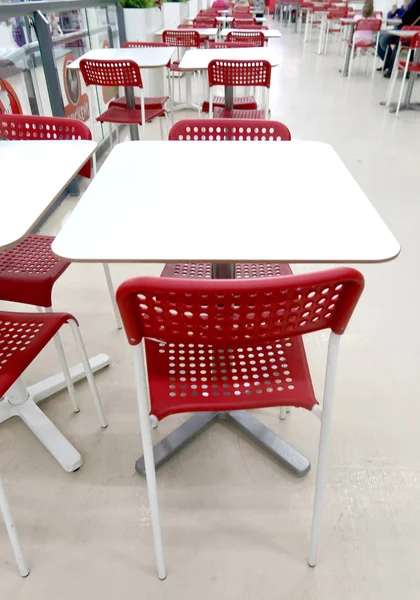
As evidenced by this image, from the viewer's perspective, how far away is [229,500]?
1.47 metres

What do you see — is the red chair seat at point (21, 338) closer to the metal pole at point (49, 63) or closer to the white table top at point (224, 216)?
the white table top at point (224, 216)

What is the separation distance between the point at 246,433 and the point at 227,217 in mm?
907

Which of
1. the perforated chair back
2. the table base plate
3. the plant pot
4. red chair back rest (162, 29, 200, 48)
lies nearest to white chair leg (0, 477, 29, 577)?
the table base plate

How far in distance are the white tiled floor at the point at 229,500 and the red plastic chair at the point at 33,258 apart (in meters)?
0.42

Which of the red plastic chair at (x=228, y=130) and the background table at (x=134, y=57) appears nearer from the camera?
the red plastic chair at (x=228, y=130)

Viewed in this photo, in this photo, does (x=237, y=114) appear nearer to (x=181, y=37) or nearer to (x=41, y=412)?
(x=181, y=37)

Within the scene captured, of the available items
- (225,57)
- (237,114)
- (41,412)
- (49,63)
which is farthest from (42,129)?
(225,57)

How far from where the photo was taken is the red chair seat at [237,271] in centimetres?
157

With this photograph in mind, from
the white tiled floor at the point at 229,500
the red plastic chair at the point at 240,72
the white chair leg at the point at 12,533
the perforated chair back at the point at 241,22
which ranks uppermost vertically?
the perforated chair back at the point at 241,22

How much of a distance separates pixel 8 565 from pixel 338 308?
4.00ft

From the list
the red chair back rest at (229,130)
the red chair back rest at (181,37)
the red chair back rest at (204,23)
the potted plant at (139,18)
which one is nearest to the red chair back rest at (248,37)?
the red chair back rest at (181,37)

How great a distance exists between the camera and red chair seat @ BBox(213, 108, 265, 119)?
11.2 feet

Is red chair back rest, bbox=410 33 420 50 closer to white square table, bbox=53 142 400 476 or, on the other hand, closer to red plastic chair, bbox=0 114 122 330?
white square table, bbox=53 142 400 476

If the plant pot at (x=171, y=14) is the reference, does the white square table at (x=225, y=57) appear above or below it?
below
